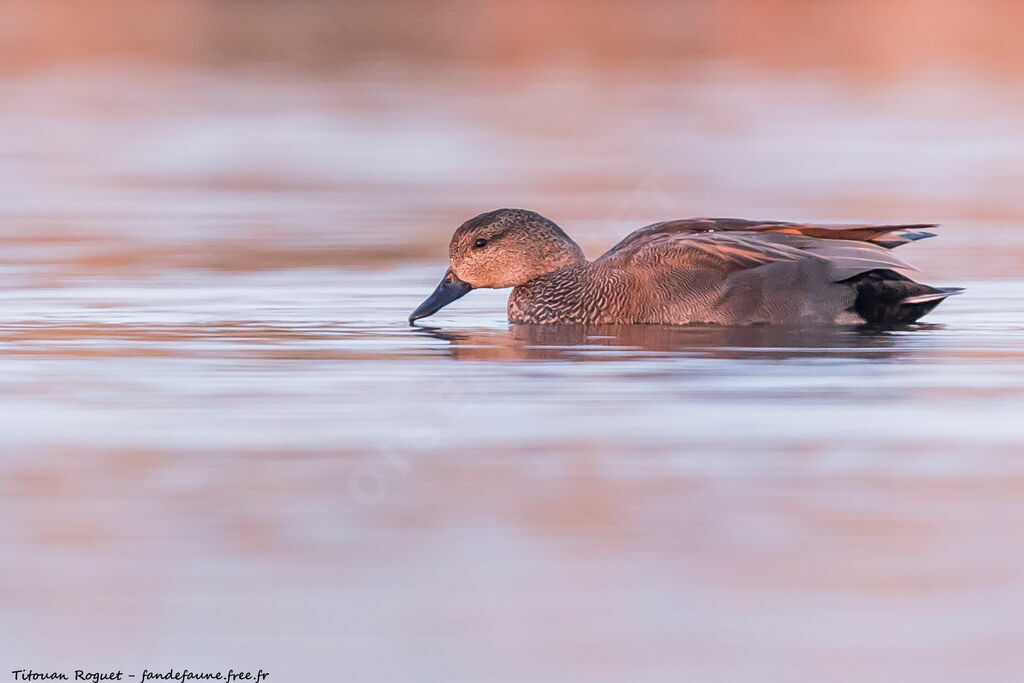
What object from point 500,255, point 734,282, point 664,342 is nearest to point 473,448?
point 664,342

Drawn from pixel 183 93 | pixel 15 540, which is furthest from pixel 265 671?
pixel 183 93

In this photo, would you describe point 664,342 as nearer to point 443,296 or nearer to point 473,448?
point 443,296

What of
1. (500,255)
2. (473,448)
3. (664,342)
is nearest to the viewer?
(473,448)

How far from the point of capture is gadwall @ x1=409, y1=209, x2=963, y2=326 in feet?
31.9

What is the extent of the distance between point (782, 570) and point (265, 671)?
1.34 m

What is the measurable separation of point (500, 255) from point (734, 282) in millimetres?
1407

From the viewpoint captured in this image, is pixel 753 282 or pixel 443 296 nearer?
pixel 753 282

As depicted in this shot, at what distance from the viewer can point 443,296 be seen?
1052 cm

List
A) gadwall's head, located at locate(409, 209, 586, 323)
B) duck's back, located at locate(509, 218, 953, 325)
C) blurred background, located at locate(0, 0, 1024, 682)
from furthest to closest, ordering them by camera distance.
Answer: gadwall's head, located at locate(409, 209, 586, 323), duck's back, located at locate(509, 218, 953, 325), blurred background, located at locate(0, 0, 1024, 682)

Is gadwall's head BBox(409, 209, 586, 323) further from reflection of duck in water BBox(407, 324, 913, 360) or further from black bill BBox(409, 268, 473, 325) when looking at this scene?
reflection of duck in water BBox(407, 324, 913, 360)

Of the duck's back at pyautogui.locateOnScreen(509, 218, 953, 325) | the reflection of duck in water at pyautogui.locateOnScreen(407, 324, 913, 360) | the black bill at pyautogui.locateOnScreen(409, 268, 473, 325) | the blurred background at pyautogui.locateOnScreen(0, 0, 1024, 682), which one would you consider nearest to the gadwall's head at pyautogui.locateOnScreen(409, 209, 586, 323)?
the black bill at pyautogui.locateOnScreen(409, 268, 473, 325)

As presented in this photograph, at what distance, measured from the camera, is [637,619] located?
4.85 metres

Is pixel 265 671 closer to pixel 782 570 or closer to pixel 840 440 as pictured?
pixel 782 570

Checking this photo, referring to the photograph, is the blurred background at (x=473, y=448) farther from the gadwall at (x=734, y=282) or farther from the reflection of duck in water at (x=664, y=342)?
the gadwall at (x=734, y=282)
